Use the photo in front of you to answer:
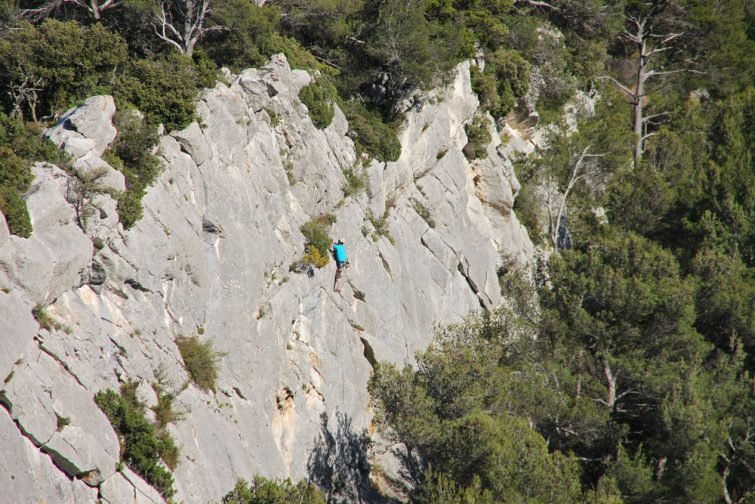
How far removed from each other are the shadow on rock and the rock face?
0.33ft

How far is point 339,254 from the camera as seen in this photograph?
32156mm

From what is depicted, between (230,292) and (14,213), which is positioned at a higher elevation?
(14,213)

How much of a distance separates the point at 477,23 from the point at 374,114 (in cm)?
1037

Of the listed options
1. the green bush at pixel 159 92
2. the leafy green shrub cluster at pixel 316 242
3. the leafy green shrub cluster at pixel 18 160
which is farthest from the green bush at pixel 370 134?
the leafy green shrub cluster at pixel 18 160

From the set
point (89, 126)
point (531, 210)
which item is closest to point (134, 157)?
point (89, 126)

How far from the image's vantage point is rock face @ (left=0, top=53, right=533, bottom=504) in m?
20.0

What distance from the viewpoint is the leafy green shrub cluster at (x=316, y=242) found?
103 ft

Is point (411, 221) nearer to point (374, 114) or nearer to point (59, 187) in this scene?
point (374, 114)

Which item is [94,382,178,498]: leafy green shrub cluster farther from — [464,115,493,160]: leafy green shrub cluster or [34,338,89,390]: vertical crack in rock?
[464,115,493,160]: leafy green shrub cluster

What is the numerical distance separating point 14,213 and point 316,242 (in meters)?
12.6

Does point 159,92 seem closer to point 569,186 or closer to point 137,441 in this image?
point 137,441

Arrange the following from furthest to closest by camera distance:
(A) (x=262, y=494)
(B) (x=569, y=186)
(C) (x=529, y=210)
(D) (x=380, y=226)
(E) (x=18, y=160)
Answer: (B) (x=569, y=186) → (C) (x=529, y=210) → (D) (x=380, y=226) → (A) (x=262, y=494) → (E) (x=18, y=160)

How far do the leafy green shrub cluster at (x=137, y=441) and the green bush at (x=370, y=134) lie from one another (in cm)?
Result: 1736

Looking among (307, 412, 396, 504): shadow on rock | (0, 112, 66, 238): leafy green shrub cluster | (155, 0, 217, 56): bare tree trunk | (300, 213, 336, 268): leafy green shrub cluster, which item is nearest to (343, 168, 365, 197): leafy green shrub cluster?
(300, 213, 336, 268): leafy green shrub cluster
